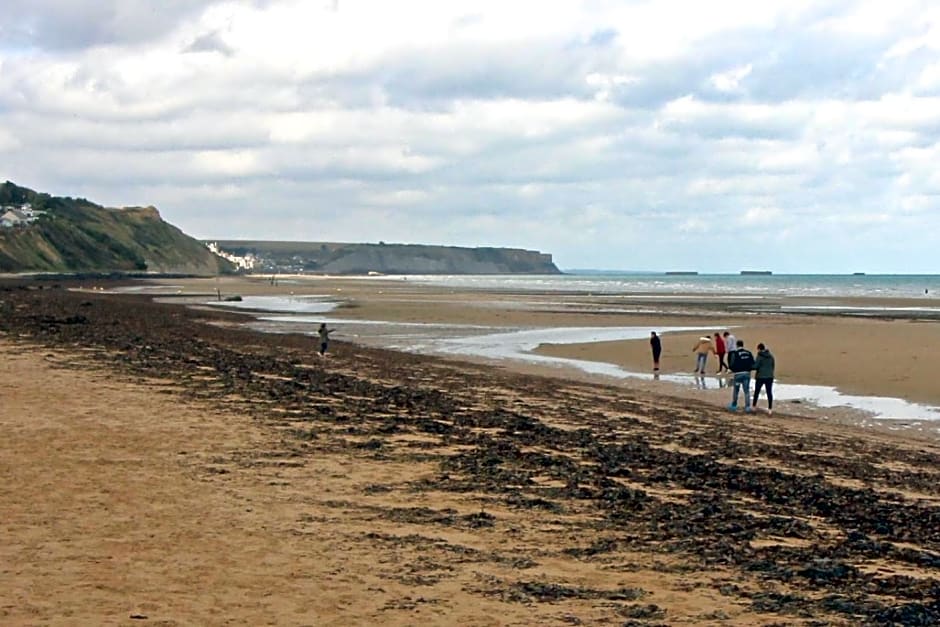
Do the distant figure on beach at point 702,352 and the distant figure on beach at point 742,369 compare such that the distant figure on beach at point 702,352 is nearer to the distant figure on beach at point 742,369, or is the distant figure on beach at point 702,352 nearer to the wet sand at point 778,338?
the wet sand at point 778,338

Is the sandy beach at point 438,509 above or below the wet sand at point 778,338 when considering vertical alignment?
below

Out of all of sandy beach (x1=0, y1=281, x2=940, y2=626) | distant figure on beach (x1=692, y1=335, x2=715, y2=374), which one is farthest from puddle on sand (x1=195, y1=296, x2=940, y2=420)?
sandy beach (x1=0, y1=281, x2=940, y2=626)

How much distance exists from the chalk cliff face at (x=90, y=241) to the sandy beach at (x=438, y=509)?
11921 centimetres

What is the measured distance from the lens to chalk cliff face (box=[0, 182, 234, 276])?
13225cm

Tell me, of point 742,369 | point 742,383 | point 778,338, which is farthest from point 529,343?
point 742,369

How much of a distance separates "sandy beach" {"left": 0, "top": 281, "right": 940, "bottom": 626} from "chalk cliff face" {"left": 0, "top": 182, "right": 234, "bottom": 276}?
119 m

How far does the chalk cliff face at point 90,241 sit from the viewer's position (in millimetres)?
132250

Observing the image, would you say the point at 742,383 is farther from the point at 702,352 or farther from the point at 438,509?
the point at 438,509

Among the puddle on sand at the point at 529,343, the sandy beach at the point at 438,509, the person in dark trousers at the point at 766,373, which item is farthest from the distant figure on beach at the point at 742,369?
the puddle on sand at the point at 529,343

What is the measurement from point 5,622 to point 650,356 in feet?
86.8

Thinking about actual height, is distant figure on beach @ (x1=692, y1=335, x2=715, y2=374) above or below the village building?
below

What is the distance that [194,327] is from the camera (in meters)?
37.1

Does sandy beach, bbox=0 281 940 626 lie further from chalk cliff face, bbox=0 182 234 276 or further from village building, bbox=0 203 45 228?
village building, bbox=0 203 45 228

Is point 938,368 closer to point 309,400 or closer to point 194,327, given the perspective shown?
point 309,400
